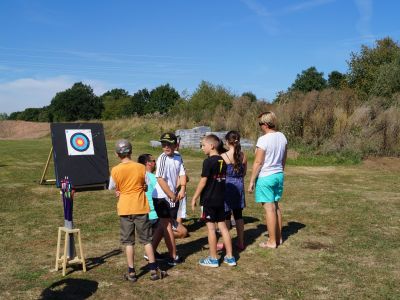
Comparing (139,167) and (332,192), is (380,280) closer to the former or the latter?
(139,167)

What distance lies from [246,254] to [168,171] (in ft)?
5.41

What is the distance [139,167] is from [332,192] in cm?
699

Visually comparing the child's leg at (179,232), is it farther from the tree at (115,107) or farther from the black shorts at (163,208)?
the tree at (115,107)

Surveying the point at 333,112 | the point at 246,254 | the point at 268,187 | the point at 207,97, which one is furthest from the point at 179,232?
the point at 207,97

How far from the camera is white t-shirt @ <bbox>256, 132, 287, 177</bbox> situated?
5.96m

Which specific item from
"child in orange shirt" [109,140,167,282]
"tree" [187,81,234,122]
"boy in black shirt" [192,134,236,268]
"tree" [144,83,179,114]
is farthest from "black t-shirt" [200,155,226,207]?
"tree" [144,83,179,114]

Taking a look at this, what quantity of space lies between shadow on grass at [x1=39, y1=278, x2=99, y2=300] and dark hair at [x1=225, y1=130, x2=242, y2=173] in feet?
7.95

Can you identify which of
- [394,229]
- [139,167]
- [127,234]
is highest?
[139,167]

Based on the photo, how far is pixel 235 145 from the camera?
604 centimetres

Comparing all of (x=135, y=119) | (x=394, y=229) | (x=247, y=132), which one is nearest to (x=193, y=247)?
(x=394, y=229)

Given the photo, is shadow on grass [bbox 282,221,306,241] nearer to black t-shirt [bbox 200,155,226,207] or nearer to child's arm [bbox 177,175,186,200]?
black t-shirt [bbox 200,155,226,207]

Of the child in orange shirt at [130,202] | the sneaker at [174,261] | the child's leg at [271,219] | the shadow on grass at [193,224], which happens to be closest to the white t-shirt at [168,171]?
the child in orange shirt at [130,202]

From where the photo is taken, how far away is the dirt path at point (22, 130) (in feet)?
156

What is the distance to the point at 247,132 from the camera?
22.1 metres
